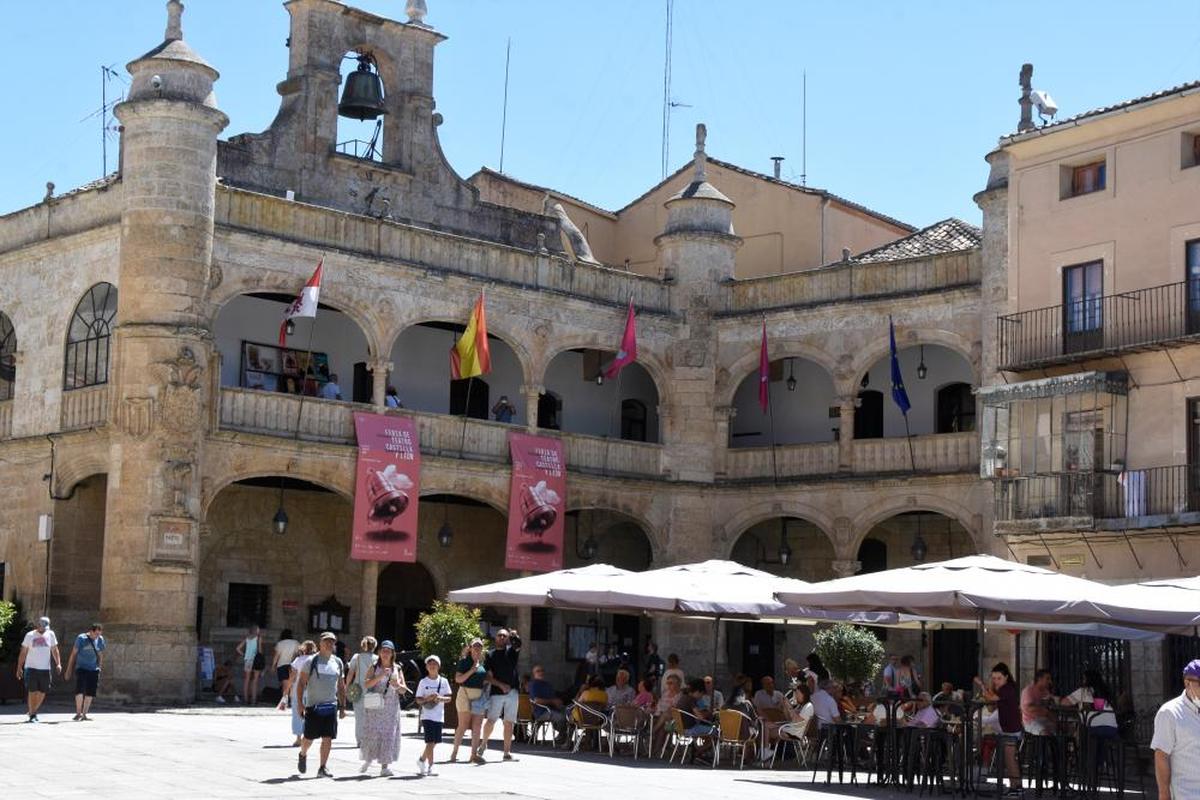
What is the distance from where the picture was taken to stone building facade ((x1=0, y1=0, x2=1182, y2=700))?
29.2m

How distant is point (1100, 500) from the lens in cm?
2647

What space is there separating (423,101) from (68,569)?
1102cm

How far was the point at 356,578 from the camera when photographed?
34500mm

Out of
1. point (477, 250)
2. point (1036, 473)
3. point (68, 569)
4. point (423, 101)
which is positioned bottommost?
point (68, 569)

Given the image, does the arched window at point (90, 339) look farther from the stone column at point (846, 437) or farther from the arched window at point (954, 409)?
the arched window at point (954, 409)

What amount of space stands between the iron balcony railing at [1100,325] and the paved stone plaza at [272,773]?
9133mm

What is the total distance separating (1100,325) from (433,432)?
12.0 metres

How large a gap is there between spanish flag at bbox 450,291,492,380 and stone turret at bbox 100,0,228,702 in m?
4.82

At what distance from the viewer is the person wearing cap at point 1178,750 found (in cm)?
1103

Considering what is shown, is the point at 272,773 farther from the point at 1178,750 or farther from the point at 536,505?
the point at 536,505

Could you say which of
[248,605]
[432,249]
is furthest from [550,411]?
[248,605]

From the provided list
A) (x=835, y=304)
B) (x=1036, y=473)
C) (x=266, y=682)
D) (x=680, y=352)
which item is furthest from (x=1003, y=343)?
(x=266, y=682)

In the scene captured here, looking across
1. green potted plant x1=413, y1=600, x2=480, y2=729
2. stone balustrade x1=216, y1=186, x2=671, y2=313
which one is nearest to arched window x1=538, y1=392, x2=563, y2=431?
stone balustrade x1=216, y1=186, x2=671, y2=313

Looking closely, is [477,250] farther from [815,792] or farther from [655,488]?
[815,792]
